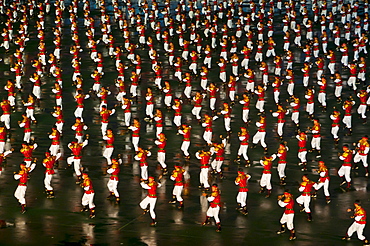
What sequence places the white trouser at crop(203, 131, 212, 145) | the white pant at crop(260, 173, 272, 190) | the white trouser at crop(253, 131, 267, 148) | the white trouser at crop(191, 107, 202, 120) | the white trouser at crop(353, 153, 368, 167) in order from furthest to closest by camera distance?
the white trouser at crop(191, 107, 202, 120)
the white trouser at crop(203, 131, 212, 145)
the white trouser at crop(253, 131, 267, 148)
the white trouser at crop(353, 153, 368, 167)
the white pant at crop(260, 173, 272, 190)

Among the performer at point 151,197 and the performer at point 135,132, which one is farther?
the performer at point 135,132

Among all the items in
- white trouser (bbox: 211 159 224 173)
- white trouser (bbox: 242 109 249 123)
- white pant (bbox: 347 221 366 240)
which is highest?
white trouser (bbox: 242 109 249 123)

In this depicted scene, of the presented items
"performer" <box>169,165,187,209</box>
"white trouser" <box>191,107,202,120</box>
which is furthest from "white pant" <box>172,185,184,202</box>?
"white trouser" <box>191,107,202,120</box>

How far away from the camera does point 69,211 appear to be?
20.6 m

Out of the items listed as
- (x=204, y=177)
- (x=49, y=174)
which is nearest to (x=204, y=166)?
(x=204, y=177)

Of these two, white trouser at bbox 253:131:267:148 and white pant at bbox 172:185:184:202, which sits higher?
white trouser at bbox 253:131:267:148

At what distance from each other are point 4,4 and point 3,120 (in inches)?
866

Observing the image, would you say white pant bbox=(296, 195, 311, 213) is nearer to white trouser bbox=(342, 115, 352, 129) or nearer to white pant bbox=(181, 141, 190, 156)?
white pant bbox=(181, 141, 190, 156)

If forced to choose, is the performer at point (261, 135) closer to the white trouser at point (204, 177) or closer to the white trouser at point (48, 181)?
the white trouser at point (204, 177)

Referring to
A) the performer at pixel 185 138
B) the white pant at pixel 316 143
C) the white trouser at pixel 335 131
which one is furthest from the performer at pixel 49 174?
the white trouser at pixel 335 131

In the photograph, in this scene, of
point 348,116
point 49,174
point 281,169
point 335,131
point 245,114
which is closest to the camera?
point 49,174

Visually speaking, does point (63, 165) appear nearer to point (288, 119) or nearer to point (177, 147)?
point (177, 147)

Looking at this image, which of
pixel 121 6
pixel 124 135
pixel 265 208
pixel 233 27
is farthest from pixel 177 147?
pixel 121 6

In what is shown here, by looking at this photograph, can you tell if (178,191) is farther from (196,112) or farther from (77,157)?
(196,112)
